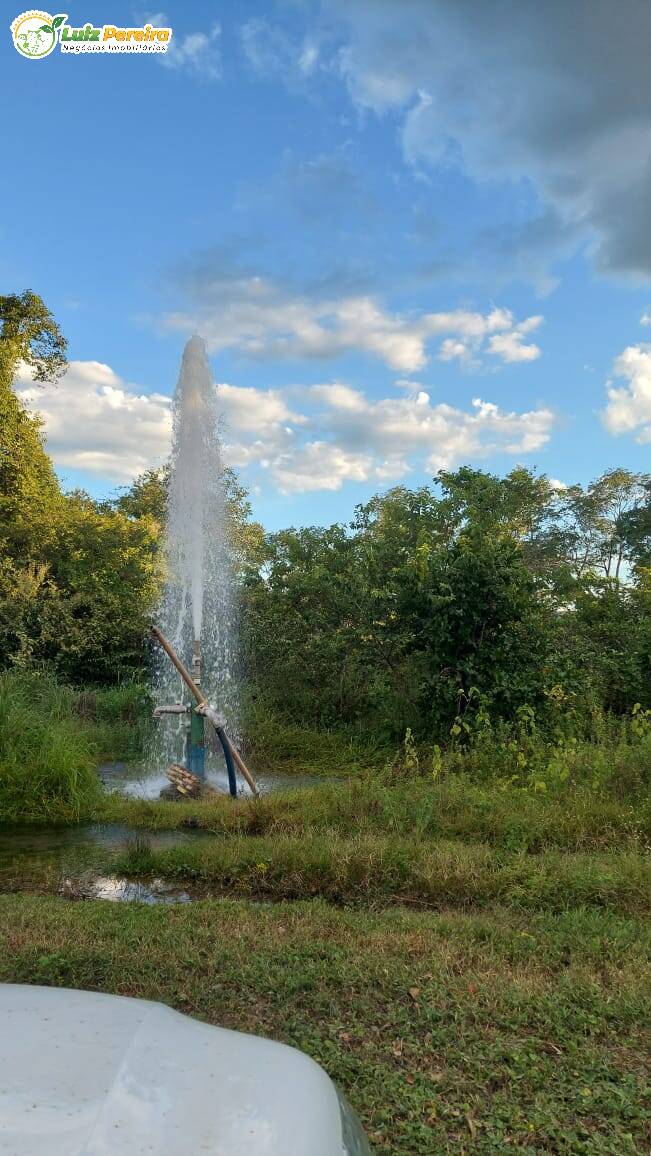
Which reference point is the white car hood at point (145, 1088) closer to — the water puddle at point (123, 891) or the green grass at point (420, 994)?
the green grass at point (420, 994)

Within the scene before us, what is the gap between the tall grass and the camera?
261 inches

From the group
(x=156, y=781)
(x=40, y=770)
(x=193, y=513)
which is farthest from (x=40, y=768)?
(x=193, y=513)

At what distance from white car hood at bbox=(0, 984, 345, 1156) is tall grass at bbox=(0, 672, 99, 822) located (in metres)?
5.53

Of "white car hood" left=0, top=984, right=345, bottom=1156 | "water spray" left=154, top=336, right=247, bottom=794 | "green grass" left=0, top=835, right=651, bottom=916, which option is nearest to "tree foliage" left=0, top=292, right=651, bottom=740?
"water spray" left=154, top=336, right=247, bottom=794

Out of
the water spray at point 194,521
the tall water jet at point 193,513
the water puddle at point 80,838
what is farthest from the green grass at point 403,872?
the tall water jet at point 193,513

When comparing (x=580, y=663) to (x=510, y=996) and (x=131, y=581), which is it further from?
(x=131, y=581)

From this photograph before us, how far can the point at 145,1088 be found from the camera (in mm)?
1183

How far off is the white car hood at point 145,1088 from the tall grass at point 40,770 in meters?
5.53

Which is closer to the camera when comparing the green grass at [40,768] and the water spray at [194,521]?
the green grass at [40,768]

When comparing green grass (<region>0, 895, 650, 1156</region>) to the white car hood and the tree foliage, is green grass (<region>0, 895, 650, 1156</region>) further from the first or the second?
the tree foliage

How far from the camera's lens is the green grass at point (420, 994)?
2.44m

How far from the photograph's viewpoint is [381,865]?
186 inches

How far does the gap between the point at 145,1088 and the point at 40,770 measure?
6167mm

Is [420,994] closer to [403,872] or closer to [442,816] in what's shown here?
[403,872]
